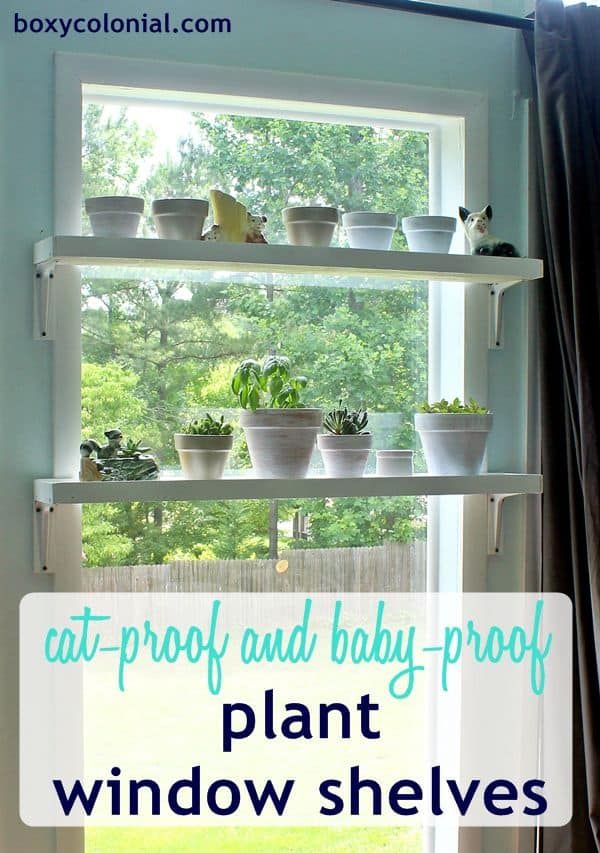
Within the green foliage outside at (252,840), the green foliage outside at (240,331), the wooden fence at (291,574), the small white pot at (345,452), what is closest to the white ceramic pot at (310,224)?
the green foliage outside at (240,331)

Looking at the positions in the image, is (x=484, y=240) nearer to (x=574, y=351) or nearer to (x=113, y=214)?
(x=574, y=351)

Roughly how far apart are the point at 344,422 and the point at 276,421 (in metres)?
0.15

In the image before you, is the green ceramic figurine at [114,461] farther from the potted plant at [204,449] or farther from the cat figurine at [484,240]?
the cat figurine at [484,240]

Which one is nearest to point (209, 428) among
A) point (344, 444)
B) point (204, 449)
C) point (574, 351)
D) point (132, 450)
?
point (204, 449)

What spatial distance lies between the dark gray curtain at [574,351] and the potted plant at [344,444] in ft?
1.30

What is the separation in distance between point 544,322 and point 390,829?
1063 millimetres

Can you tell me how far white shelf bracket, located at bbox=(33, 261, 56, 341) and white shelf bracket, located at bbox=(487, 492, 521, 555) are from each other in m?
0.91

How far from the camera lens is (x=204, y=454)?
66.2 inches

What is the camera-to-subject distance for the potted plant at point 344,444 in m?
1.77

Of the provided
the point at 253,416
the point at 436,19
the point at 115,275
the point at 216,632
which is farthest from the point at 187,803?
the point at 436,19

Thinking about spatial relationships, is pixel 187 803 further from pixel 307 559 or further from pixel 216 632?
pixel 307 559

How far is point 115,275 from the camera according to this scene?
180cm

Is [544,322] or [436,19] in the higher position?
[436,19]

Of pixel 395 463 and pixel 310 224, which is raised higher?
pixel 310 224
